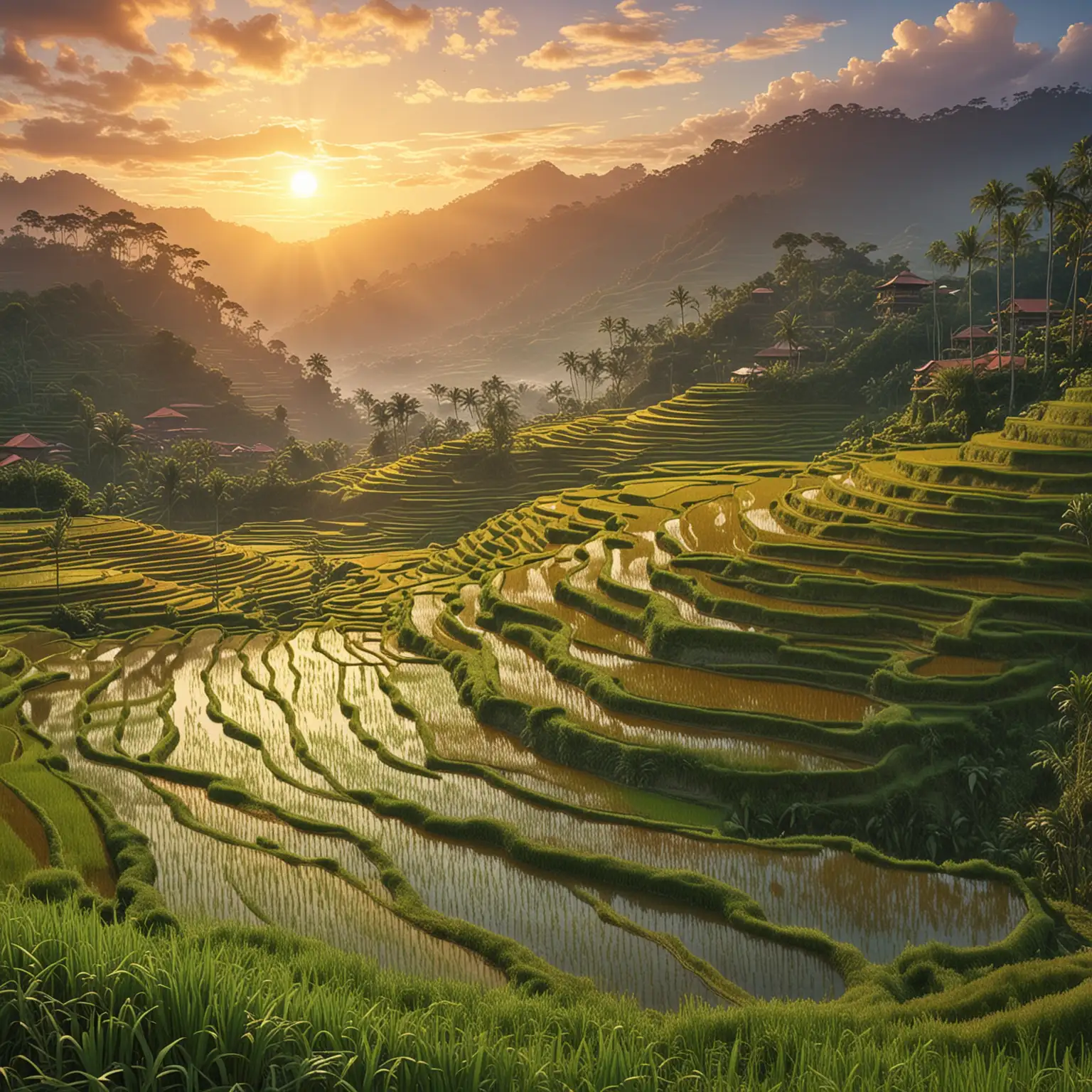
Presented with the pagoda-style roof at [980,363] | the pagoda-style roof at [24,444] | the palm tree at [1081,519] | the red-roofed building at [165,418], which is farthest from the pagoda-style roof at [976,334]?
the red-roofed building at [165,418]

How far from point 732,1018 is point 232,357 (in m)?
127

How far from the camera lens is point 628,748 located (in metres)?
17.2

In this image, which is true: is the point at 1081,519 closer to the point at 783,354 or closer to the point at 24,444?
the point at 783,354

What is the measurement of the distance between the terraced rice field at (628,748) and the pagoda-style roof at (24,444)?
40.0 metres

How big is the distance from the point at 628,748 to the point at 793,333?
50.7m

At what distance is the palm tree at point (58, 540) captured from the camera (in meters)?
35.7

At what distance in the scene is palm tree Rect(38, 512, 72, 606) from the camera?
35.7m

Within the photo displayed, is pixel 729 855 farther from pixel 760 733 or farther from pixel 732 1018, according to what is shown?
pixel 732 1018

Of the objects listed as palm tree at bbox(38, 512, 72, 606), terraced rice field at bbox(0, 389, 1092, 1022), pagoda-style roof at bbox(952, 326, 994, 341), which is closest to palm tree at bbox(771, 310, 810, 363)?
pagoda-style roof at bbox(952, 326, 994, 341)

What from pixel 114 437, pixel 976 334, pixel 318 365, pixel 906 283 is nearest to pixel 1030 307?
pixel 976 334

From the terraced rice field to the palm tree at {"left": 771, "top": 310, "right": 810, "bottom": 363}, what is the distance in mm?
32560

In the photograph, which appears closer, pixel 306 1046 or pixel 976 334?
pixel 306 1046

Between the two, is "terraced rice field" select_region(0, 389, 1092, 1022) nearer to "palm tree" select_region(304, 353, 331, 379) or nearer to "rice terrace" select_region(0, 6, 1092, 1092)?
"rice terrace" select_region(0, 6, 1092, 1092)

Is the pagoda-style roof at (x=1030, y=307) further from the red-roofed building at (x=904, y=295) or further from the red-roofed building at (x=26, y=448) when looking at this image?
the red-roofed building at (x=26, y=448)
